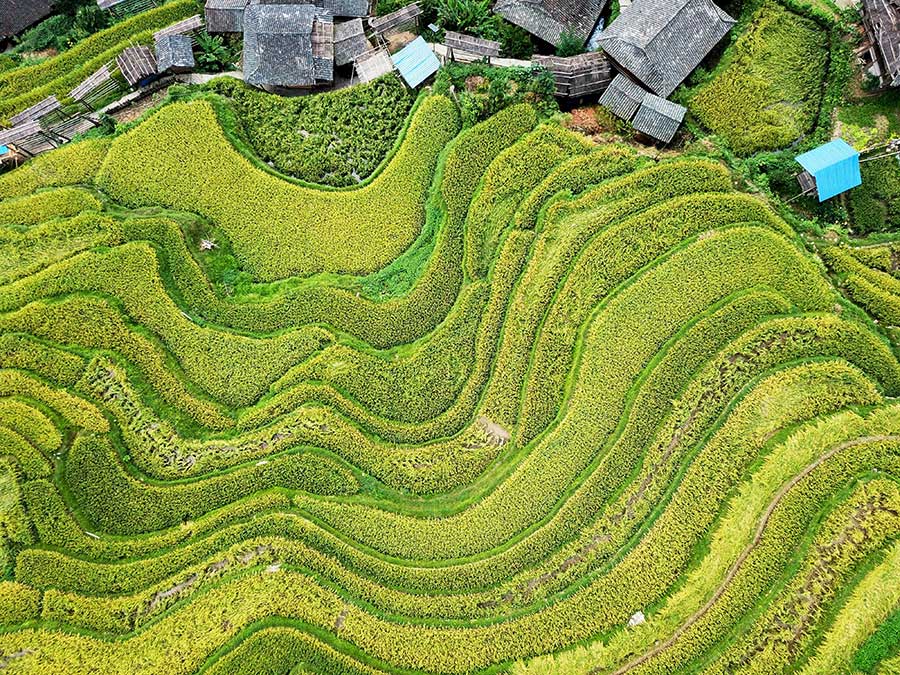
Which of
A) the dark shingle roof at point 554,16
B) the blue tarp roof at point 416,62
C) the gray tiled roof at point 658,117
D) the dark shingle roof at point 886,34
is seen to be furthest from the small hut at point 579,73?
the dark shingle roof at point 886,34

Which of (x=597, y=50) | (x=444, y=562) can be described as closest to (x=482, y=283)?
(x=444, y=562)

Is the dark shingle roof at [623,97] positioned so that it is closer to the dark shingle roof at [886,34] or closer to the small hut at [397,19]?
the dark shingle roof at [886,34]

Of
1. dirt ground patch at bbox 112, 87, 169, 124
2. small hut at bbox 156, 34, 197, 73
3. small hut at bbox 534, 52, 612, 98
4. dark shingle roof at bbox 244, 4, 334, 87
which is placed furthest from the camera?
dirt ground patch at bbox 112, 87, 169, 124

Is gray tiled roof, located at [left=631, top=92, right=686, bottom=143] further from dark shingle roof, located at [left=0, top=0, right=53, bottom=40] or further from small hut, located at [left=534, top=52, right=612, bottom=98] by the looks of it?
dark shingle roof, located at [left=0, top=0, right=53, bottom=40]

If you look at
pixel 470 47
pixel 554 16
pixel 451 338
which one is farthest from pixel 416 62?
pixel 451 338

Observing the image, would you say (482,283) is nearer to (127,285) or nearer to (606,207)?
(606,207)

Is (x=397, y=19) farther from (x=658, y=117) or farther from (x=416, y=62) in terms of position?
(x=658, y=117)

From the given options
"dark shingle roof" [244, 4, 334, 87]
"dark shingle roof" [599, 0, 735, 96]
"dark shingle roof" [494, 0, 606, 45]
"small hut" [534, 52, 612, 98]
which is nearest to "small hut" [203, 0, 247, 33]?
"dark shingle roof" [244, 4, 334, 87]
